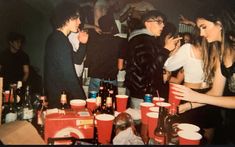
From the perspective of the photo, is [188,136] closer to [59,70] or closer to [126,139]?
[126,139]

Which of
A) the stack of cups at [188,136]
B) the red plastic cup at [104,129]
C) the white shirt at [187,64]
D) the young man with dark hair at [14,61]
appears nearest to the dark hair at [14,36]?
the young man with dark hair at [14,61]

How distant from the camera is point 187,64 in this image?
2818mm

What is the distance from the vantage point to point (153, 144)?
1896 millimetres

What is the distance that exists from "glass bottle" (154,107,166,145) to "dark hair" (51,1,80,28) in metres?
1.27

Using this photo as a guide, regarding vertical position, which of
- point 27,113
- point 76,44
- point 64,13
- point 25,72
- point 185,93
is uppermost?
point 64,13

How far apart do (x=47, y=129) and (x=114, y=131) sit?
0.46 meters

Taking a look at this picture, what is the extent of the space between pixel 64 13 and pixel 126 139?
140 cm

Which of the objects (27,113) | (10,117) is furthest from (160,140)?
(10,117)

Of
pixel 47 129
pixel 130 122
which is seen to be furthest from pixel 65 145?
pixel 130 122

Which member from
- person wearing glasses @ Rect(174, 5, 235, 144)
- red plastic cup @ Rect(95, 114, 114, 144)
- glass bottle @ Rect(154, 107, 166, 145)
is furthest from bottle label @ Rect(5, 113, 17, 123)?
person wearing glasses @ Rect(174, 5, 235, 144)

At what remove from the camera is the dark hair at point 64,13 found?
2721mm

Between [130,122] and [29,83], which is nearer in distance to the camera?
[130,122]

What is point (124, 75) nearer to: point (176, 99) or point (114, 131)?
point (176, 99)

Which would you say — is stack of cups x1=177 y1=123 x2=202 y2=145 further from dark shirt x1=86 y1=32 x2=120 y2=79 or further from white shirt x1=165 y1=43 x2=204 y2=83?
dark shirt x1=86 y1=32 x2=120 y2=79
